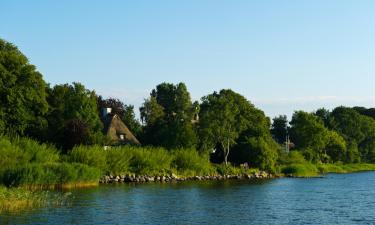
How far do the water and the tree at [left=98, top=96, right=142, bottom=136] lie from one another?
5089 centimetres

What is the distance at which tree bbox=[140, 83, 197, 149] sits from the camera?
8412 centimetres

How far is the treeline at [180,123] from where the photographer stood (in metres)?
66.2

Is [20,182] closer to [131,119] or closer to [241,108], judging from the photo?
[241,108]

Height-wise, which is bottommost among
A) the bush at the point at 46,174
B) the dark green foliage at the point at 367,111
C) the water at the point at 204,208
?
the water at the point at 204,208

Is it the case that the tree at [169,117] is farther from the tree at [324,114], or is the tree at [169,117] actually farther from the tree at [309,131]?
the tree at [324,114]

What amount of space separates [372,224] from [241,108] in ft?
195

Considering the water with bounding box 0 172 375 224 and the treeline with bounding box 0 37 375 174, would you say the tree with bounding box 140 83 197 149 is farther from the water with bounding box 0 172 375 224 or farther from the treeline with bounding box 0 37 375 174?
the water with bounding box 0 172 375 224

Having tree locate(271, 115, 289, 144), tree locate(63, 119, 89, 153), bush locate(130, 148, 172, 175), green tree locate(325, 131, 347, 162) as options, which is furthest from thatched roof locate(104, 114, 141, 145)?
tree locate(271, 115, 289, 144)

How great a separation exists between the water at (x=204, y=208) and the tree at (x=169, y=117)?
27849 mm


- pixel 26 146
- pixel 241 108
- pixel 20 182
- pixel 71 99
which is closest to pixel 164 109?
pixel 241 108

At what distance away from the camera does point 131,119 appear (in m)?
108

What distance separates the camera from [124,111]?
4336 inches

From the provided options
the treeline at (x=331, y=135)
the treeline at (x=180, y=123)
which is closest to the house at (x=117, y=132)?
the treeline at (x=180, y=123)

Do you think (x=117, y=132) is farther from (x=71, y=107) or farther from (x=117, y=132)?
(x=71, y=107)
